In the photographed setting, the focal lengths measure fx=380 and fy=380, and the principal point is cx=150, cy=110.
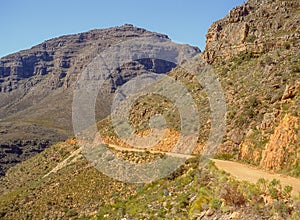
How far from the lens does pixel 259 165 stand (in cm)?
1995

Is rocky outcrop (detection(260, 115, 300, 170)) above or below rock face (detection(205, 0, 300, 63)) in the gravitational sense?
below

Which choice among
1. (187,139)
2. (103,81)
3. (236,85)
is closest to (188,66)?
(236,85)

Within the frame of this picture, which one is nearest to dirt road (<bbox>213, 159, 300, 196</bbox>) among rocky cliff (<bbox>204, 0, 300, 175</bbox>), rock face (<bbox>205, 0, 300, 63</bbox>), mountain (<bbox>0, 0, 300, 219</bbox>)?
mountain (<bbox>0, 0, 300, 219</bbox>)

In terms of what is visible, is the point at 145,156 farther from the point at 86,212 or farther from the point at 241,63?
the point at 241,63

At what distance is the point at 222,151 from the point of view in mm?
24312

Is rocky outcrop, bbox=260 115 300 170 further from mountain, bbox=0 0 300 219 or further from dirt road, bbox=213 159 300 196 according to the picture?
dirt road, bbox=213 159 300 196

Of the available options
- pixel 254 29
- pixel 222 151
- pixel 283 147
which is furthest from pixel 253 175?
pixel 254 29

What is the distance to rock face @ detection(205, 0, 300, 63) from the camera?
114 feet

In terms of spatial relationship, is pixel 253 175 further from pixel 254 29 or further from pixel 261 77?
pixel 254 29

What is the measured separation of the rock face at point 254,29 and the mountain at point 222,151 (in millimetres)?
112

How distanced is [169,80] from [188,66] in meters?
2.86

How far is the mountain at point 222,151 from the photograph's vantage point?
15.2 metres

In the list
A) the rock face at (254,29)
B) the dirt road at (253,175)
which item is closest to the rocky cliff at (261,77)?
the rock face at (254,29)

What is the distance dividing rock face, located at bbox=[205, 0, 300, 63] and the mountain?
112 millimetres
